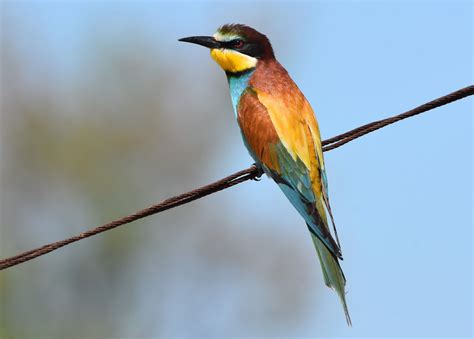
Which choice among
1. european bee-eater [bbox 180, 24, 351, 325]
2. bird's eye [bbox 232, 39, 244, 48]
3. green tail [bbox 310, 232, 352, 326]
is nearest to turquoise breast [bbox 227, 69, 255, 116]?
european bee-eater [bbox 180, 24, 351, 325]

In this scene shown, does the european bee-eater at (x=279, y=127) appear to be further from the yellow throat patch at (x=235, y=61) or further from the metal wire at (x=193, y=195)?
the metal wire at (x=193, y=195)

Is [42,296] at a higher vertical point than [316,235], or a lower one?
lower

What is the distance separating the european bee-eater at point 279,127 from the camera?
Answer: 145 inches

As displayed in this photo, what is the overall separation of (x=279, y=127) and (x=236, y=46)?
0.53m

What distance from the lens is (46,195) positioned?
27.3 ft

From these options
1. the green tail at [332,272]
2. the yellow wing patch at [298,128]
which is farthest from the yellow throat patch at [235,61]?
the green tail at [332,272]

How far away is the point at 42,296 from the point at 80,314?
0.35 m

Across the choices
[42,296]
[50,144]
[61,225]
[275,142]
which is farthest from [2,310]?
[275,142]

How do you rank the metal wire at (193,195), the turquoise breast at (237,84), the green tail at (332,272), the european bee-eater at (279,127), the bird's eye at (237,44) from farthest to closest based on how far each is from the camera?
the bird's eye at (237,44) → the turquoise breast at (237,84) → the european bee-eater at (279,127) → the green tail at (332,272) → the metal wire at (193,195)

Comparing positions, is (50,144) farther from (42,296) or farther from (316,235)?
(316,235)

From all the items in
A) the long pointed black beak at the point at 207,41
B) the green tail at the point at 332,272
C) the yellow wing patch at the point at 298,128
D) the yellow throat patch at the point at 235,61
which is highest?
the long pointed black beak at the point at 207,41

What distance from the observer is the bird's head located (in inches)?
167

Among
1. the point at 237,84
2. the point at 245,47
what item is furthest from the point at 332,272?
the point at 245,47

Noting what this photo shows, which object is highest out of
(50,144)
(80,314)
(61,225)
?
(50,144)
